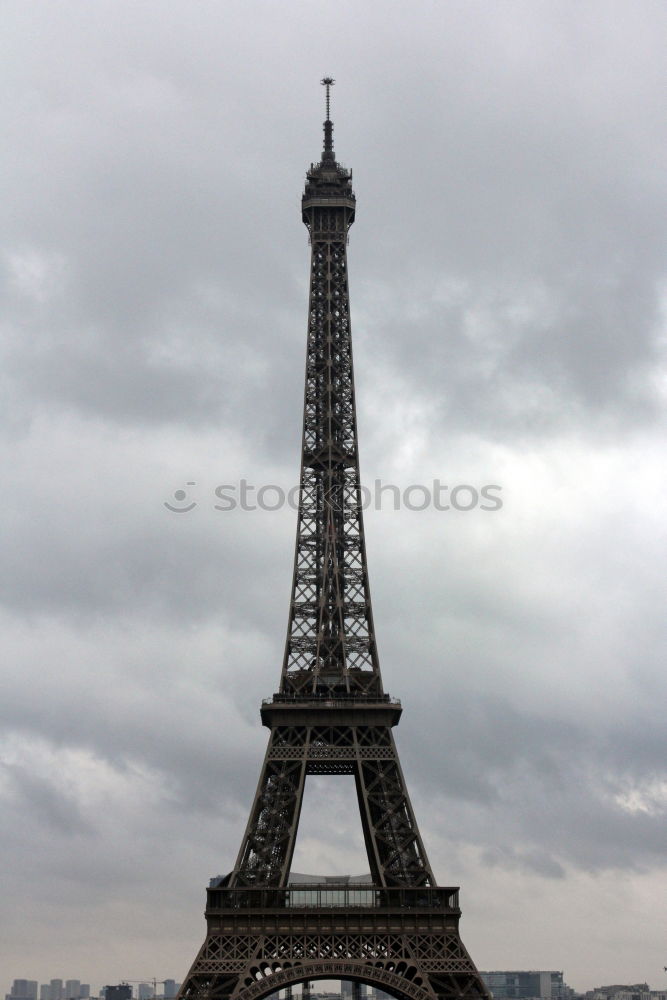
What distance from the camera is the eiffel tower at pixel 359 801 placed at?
87375mm

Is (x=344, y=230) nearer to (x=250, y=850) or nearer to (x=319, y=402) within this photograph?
(x=319, y=402)

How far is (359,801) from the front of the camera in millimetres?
97000

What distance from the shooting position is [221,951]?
286 ft

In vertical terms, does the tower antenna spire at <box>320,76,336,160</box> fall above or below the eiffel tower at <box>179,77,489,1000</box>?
above

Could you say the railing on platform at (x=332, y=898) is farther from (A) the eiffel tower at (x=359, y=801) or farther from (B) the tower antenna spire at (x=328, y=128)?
(B) the tower antenna spire at (x=328, y=128)

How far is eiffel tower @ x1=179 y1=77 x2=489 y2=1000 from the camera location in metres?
87.4

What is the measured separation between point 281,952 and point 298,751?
1482 centimetres

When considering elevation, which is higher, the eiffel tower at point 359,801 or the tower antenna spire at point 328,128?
the tower antenna spire at point 328,128

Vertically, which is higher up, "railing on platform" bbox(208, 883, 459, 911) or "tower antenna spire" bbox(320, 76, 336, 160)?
"tower antenna spire" bbox(320, 76, 336, 160)

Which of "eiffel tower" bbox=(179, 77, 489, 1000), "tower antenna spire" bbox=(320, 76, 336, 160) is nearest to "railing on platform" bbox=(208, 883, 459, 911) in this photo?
"eiffel tower" bbox=(179, 77, 489, 1000)

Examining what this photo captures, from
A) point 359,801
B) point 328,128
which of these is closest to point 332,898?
point 359,801

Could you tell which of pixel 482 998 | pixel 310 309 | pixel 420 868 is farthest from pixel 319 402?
pixel 482 998

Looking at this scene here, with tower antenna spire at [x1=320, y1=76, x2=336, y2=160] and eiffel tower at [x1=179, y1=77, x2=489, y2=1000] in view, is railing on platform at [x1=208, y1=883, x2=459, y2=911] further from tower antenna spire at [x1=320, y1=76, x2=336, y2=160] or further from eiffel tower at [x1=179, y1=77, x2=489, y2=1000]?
tower antenna spire at [x1=320, y1=76, x2=336, y2=160]

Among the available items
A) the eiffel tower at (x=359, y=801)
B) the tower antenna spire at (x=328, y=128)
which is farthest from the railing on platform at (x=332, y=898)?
the tower antenna spire at (x=328, y=128)
